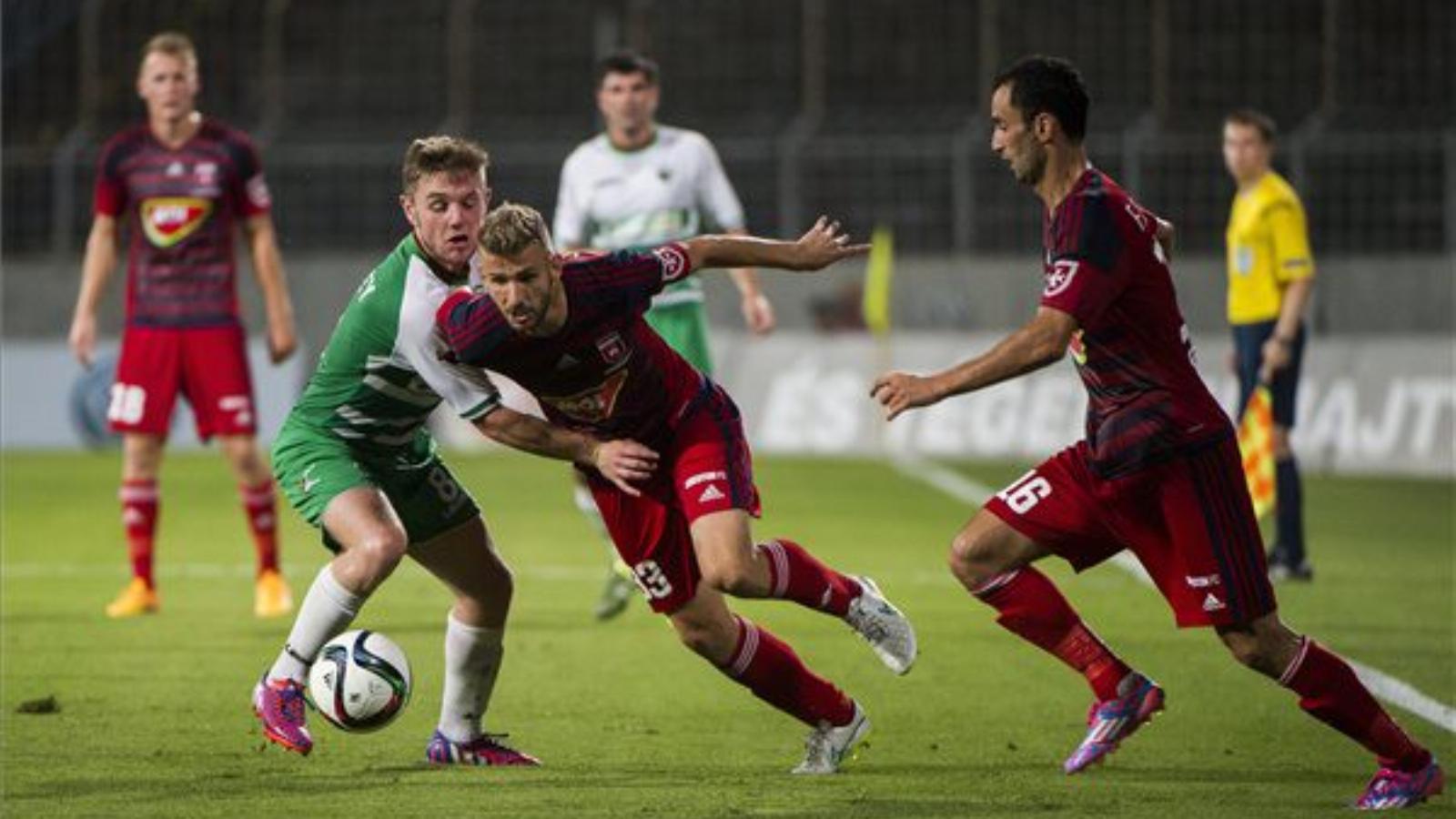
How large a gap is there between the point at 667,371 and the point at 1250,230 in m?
6.41

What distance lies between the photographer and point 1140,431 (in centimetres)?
685

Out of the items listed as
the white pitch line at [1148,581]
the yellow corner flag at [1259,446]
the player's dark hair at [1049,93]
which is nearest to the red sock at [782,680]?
the player's dark hair at [1049,93]

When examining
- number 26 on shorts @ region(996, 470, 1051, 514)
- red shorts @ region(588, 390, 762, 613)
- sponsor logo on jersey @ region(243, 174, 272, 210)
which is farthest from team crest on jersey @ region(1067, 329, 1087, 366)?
sponsor logo on jersey @ region(243, 174, 272, 210)

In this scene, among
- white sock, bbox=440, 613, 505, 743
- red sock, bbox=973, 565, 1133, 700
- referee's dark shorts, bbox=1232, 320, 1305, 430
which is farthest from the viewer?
referee's dark shorts, bbox=1232, 320, 1305, 430

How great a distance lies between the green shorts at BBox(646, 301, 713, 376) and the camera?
1170cm

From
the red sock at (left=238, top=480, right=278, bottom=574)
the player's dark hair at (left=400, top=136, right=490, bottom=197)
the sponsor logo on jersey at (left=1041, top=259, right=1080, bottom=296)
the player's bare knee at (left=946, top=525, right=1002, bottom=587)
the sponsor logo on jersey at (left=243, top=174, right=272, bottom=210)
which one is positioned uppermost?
the player's dark hair at (left=400, top=136, right=490, bottom=197)

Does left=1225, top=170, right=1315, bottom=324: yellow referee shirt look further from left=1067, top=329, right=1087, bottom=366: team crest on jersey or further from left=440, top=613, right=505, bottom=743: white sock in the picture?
left=440, top=613, right=505, bottom=743: white sock

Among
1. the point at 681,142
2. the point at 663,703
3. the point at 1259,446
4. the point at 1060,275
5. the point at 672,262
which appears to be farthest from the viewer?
the point at 1259,446

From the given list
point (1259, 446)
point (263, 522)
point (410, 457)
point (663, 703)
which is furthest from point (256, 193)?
point (1259, 446)

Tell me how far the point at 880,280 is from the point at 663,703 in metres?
15.7

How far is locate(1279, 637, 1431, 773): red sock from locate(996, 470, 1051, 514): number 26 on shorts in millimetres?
857

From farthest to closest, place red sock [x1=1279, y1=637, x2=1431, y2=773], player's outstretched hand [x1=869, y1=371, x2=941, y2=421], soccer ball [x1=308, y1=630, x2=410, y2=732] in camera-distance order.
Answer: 1. soccer ball [x1=308, y1=630, x2=410, y2=732]
2. red sock [x1=1279, y1=637, x2=1431, y2=773]
3. player's outstretched hand [x1=869, y1=371, x2=941, y2=421]

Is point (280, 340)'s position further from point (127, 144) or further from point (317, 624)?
point (317, 624)

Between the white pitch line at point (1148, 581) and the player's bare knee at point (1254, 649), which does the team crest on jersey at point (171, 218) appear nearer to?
the white pitch line at point (1148, 581)
